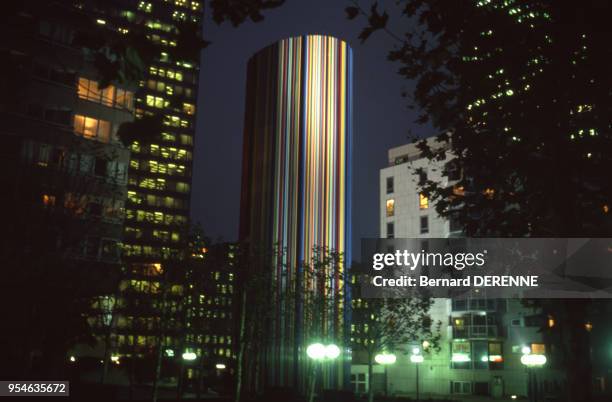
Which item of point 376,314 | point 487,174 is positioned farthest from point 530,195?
point 376,314

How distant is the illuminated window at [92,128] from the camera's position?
44.5 metres

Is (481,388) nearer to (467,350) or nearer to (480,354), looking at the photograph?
(480,354)

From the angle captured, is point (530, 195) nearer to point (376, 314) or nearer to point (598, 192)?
point (598, 192)

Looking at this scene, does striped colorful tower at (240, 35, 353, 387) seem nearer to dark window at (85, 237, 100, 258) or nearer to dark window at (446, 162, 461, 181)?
dark window at (85, 237, 100, 258)

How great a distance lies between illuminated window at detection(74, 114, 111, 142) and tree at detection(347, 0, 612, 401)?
36.3 metres

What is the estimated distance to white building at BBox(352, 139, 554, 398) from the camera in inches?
2830

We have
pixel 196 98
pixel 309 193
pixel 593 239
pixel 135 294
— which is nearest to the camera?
pixel 593 239

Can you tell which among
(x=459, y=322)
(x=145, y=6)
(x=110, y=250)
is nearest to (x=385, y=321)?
(x=110, y=250)

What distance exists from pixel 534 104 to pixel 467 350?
227ft

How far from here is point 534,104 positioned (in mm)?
10633

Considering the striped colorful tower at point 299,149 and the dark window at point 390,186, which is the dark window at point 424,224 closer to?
the dark window at point 390,186

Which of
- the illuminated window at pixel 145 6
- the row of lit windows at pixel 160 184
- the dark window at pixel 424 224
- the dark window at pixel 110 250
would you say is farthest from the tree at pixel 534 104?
the illuminated window at pixel 145 6

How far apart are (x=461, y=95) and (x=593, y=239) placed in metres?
5.20

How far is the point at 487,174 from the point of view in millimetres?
12172
